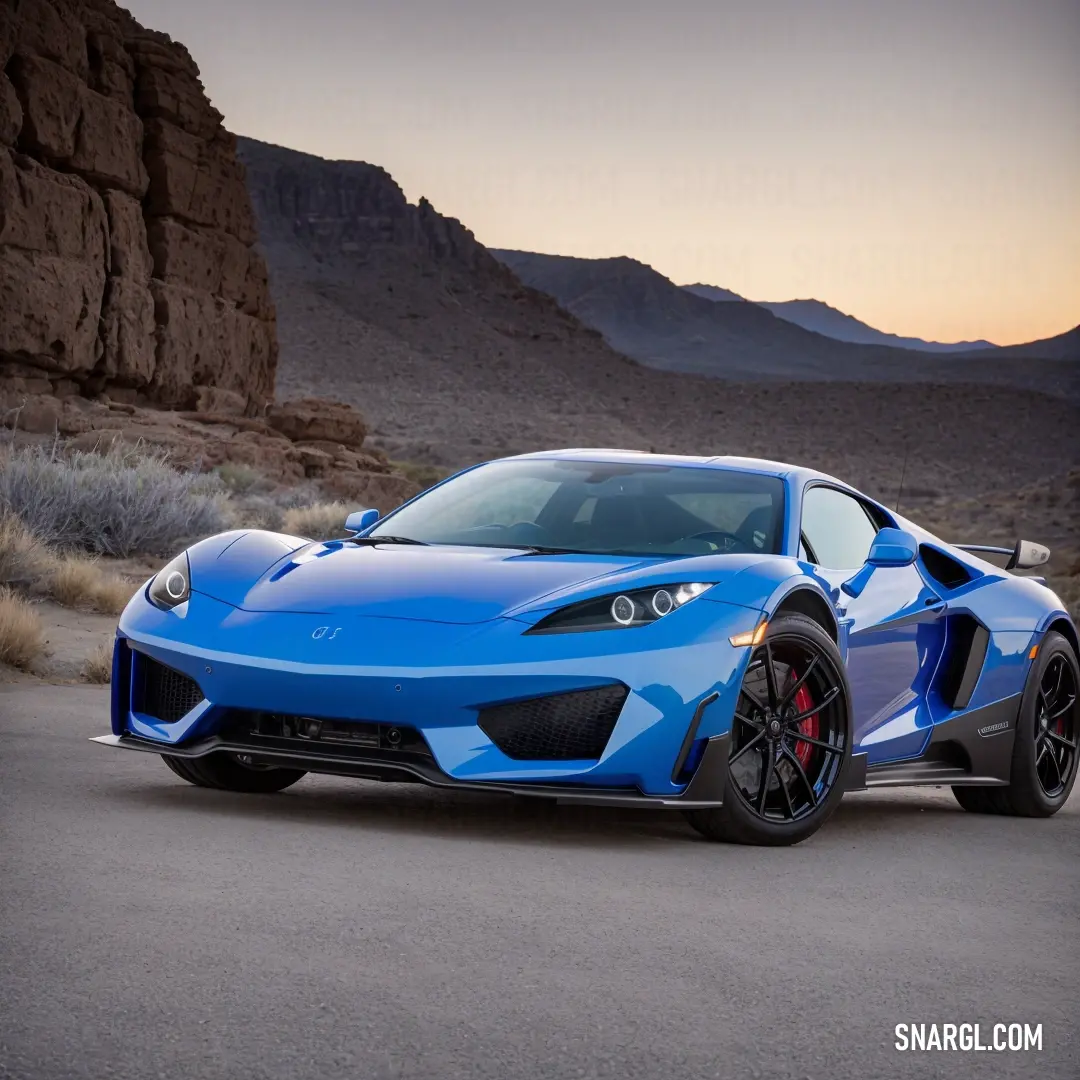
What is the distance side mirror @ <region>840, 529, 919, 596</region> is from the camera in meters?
6.54

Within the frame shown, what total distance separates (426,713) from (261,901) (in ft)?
4.03

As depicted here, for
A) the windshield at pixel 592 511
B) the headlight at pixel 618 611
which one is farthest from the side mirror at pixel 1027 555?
the headlight at pixel 618 611

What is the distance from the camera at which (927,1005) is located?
378cm

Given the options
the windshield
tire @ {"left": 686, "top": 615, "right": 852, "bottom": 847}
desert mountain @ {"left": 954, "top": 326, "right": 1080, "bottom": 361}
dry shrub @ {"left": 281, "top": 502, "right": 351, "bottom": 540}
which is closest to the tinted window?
the windshield

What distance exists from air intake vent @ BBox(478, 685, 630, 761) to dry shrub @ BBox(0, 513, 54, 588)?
853cm

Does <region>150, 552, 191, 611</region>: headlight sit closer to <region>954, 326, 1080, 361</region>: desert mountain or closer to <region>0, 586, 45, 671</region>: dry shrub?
<region>0, 586, 45, 671</region>: dry shrub

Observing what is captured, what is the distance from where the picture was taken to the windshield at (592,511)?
6.57 meters

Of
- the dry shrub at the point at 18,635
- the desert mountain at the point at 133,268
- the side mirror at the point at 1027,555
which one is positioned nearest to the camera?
the side mirror at the point at 1027,555

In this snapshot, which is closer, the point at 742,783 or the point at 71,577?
the point at 742,783

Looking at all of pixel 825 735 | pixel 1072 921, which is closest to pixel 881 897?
pixel 1072 921

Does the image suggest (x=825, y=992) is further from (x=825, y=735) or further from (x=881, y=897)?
(x=825, y=735)

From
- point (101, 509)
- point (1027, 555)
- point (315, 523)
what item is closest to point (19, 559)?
point (101, 509)

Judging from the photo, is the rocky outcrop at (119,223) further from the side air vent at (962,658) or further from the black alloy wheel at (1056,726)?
the side air vent at (962,658)

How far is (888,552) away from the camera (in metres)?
6.55
